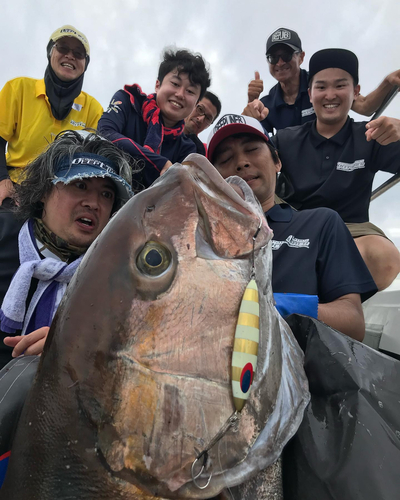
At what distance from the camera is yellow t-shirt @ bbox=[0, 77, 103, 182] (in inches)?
→ 158

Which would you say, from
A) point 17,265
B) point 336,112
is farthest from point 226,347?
point 336,112

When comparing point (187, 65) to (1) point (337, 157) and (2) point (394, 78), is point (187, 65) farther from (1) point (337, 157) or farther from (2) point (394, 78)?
(2) point (394, 78)

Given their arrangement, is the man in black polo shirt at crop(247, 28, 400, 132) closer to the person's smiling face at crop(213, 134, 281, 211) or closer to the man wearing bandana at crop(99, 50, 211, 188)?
the man wearing bandana at crop(99, 50, 211, 188)

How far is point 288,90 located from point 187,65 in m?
1.33

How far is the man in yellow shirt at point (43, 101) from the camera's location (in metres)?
4.00

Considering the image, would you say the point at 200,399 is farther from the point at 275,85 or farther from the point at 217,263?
the point at 275,85

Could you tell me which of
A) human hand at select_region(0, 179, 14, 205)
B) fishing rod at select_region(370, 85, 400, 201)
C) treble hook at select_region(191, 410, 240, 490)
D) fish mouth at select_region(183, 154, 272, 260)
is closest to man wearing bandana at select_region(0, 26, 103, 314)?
human hand at select_region(0, 179, 14, 205)

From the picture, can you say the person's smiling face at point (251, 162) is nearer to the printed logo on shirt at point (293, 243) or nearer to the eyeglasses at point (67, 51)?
the printed logo on shirt at point (293, 243)

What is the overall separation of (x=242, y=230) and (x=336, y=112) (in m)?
2.94

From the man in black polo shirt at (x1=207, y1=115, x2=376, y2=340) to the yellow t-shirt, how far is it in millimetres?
2364

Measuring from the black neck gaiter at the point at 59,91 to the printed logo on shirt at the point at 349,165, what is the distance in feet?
9.79

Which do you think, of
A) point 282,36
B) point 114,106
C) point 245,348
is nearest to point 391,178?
point 282,36

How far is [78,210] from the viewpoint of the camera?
2.29m

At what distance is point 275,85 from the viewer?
4.60m
